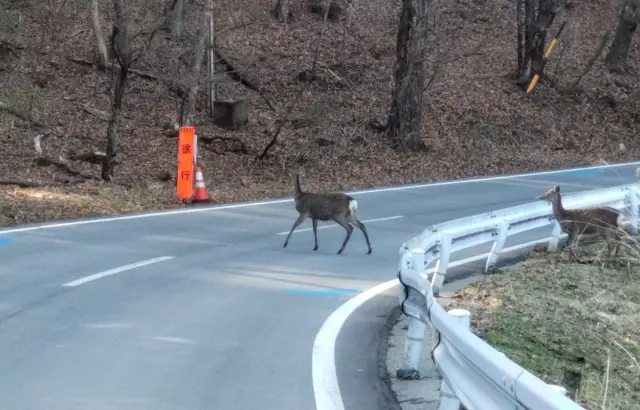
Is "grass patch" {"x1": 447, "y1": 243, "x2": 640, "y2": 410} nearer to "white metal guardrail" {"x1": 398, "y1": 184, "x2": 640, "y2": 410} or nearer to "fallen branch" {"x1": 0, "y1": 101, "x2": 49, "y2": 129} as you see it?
"white metal guardrail" {"x1": 398, "y1": 184, "x2": 640, "y2": 410}

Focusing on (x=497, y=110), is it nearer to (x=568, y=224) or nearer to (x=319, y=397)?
(x=568, y=224)

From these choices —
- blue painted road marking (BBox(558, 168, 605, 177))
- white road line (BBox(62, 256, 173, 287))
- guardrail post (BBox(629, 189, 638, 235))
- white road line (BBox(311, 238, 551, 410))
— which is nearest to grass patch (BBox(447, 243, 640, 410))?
white road line (BBox(311, 238, 551, 410))

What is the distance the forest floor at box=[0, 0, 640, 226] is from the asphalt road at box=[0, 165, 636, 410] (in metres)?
3.53

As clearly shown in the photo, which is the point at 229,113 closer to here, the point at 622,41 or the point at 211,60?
the point at 211,60

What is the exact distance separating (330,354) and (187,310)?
7.80 feet

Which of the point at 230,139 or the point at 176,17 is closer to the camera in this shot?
the point at 230,139

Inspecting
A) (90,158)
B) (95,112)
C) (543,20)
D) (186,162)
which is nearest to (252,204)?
(186,162)

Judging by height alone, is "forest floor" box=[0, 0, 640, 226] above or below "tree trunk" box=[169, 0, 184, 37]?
below

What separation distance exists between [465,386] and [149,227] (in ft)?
40.9

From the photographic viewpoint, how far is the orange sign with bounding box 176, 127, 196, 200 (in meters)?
21.1

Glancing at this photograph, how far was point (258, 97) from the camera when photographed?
33.4m

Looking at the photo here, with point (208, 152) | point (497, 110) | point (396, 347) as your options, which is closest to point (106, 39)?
point (208, 152)

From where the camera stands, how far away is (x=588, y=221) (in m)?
14.6

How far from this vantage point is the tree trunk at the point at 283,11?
39750 millimetres
